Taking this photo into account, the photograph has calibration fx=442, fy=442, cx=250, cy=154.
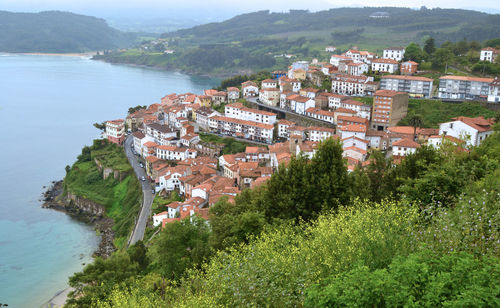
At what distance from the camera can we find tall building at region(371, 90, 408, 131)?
2081 cm

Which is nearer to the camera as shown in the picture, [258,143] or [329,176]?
[329,176]

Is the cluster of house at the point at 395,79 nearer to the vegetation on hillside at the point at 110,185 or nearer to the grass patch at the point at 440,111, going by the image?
the grass patch at the point at 440,111

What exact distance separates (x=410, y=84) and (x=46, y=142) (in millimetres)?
23290

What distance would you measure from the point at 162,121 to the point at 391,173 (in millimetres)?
21422

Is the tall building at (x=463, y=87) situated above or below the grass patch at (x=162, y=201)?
above

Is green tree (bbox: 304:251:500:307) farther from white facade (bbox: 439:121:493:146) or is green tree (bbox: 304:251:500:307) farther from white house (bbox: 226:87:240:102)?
white house (bbox: 226:87:240:102)

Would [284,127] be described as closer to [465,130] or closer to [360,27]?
[465,130]

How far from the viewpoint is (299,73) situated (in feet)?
93.3

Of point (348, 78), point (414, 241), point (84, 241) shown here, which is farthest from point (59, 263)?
point (348, 78)

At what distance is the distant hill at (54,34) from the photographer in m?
84.8

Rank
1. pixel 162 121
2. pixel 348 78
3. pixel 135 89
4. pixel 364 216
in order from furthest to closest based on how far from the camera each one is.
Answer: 1. pixel 135 89
2. pixel 162 121
3. pixel 348 78
4. pixel 364 216

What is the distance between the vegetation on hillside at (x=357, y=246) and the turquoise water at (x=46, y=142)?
23.5 ft

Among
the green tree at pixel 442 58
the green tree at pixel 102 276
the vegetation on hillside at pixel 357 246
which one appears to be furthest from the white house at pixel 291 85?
the vegetation on hillside at pixel 357 246

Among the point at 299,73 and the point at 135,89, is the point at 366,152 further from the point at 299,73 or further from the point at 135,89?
the point at 135,89
